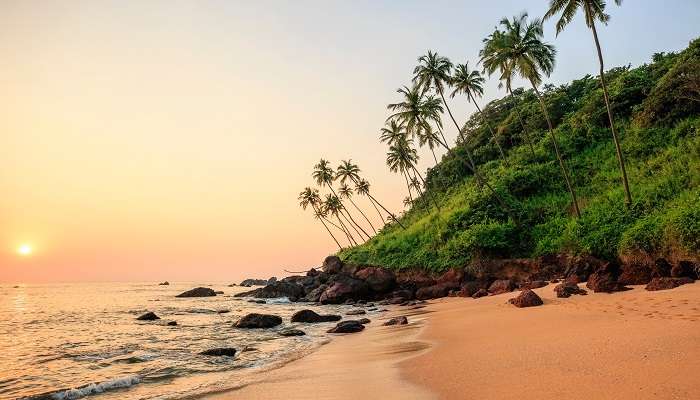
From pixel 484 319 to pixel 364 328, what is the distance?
204 inches

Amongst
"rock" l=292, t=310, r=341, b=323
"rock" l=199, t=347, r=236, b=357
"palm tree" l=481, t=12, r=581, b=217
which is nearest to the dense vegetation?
"palm tree" l=481, t=12, r=581, b=217

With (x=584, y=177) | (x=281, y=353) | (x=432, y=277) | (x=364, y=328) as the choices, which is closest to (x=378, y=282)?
(x=432, y=277)

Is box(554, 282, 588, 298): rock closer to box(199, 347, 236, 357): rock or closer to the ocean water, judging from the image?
the ocean water

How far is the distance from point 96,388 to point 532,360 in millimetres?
9062

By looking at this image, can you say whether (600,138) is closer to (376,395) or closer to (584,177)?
(584,177)

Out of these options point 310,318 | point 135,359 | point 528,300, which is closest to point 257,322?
point 310,318

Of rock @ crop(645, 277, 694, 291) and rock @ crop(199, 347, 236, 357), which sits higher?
rock @ crop(199, 347, 236, 357)

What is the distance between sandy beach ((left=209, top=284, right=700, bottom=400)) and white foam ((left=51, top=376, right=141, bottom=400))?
10.9 ft

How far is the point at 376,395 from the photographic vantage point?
253 inches

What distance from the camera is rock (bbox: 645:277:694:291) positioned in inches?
526

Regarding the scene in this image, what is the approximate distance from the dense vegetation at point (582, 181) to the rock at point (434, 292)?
3.86 meters

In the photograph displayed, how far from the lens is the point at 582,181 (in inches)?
1347

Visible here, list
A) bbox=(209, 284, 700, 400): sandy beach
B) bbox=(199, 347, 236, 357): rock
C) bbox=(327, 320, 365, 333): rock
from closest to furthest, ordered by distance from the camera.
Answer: bbox=(209, 284, 700, 400): sandy beach, bbox=(199, 347, 236, 357): rock, bbox=(327, 320, 365, 333): rock

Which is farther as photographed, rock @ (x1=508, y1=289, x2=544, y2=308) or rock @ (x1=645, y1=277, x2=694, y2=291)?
rock @ (x1=508, y1=289, x2=544, y2=308)
